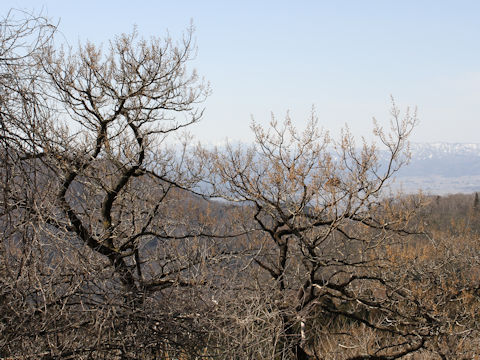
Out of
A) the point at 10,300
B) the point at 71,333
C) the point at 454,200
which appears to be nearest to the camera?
the point at 10,300

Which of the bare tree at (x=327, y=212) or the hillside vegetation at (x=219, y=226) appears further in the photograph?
the bare tree at (x=327, y=212)

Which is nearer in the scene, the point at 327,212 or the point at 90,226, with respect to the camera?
the point at 90,226

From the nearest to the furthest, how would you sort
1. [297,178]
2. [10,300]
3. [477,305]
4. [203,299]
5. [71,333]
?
[10,300]
[71,333]
[203,299]
[297,178]
[477,305]

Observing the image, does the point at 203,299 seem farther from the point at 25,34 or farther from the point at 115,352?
the point at 25,34

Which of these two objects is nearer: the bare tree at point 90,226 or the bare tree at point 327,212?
the bare tree at point 90,226

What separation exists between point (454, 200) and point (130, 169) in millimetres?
54688

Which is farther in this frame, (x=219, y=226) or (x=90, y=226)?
(x=219, y=226)

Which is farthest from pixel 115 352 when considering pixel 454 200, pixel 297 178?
pixel 454 200

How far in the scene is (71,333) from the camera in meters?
4.57

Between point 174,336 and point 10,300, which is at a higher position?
point 10,300

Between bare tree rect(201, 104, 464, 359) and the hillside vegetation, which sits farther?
bare tree rect(201, 104, 464, 359)

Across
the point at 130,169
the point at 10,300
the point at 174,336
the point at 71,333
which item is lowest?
the point at 174,336

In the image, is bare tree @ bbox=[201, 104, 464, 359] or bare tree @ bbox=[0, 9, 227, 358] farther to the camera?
bare tree @ bbox=[201, 104, 464, 359]

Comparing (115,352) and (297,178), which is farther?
(297,178)
